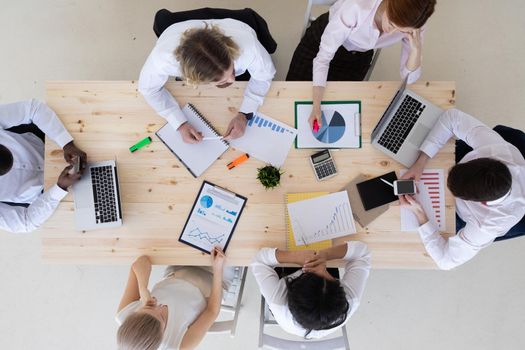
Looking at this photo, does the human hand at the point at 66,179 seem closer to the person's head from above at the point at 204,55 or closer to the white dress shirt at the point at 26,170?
the white dress shirt at the point at 26,170

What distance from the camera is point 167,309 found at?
1511 millimetres

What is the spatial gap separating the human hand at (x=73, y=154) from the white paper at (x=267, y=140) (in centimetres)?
67

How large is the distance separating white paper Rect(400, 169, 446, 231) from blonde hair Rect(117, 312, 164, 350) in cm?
113

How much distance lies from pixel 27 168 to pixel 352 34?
5.50ft

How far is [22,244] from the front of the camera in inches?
94.9

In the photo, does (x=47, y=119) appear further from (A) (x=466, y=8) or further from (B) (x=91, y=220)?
(A) (x=466, y=8)

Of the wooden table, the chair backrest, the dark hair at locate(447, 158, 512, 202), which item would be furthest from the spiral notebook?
the dark hair at locate(447, 158, 512, 202)

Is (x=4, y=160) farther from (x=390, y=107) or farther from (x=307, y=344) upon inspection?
(x=390, y=107)

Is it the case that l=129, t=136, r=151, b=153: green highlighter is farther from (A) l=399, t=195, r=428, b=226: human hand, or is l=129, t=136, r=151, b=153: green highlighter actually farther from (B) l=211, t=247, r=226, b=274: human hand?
(A) l=399, t=195, r=428, b=226: human hand

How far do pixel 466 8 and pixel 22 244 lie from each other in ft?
11.3

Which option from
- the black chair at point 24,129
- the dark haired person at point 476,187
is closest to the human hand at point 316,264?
the dark haired person at point 476,187

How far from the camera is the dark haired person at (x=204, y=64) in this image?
130cm

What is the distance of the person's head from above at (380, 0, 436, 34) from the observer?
4.07ft

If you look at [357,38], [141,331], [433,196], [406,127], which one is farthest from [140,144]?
[433,196]
